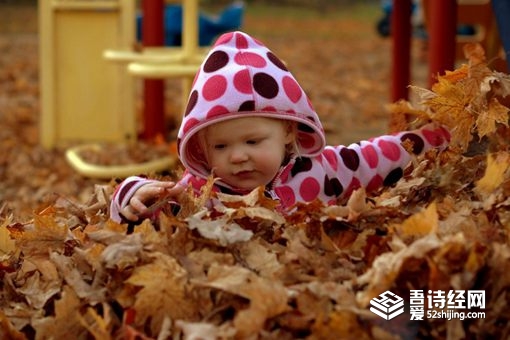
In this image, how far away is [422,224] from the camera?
1.85 metres

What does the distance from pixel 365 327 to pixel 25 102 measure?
7766mm

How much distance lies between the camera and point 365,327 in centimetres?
168

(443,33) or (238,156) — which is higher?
(443,33)

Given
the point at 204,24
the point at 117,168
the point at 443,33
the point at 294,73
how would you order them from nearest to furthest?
the point at 443,33 < the point at 117,168 < the point at 204,24 < the point at 294,73

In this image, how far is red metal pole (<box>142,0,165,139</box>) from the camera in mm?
6516

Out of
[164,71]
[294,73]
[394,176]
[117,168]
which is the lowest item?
[294,73]

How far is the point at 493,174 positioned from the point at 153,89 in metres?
4.72

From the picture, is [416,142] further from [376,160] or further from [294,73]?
[294,73]

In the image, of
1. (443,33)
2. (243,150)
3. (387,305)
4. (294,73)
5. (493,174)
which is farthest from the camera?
(294,73)

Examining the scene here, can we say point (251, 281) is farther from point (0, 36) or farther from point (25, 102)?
point (0, 36)

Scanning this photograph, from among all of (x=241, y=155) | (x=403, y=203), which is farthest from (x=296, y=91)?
(x=403, y=203)

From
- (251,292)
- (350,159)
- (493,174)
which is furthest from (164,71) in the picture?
(251,292)

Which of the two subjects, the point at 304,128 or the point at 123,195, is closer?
the point at 123,195

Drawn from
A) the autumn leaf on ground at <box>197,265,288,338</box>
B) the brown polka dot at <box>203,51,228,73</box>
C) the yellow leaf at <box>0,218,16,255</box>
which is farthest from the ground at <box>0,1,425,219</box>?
the autumn leaf on ground at <box>197,265,288,338</box>
